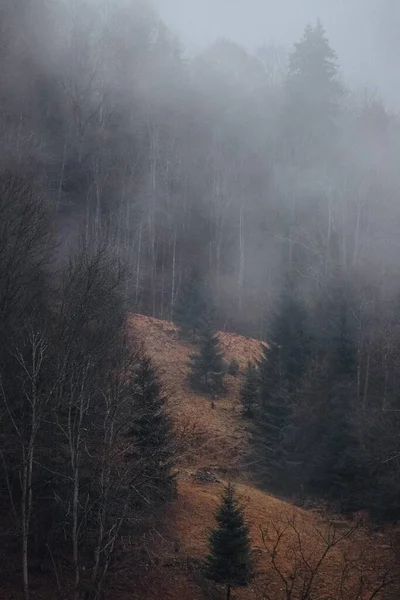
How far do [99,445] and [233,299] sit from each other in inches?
1133

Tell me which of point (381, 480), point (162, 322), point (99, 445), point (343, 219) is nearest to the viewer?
point (99, 445)

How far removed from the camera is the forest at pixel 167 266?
11.8m

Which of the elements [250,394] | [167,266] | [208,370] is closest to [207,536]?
[250,394]

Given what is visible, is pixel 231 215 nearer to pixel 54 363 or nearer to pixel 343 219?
pixel 343 219

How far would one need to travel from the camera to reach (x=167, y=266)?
140 ft

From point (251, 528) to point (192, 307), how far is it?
743 inches

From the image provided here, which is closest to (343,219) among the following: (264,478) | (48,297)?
(264,478)

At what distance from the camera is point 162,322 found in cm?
3319

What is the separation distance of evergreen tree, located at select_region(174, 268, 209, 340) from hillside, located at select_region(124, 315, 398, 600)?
472cm

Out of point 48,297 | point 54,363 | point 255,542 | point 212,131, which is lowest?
point 255,542

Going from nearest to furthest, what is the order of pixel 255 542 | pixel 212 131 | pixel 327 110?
pixel 255 542 → pixel 327 110 → pixel 212 131

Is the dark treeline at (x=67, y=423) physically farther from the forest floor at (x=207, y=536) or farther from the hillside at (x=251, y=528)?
the hillside at (x=251, y=528)

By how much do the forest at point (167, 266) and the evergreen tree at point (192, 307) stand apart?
144mm

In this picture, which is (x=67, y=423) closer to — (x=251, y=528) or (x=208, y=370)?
(x=251, y=528)
